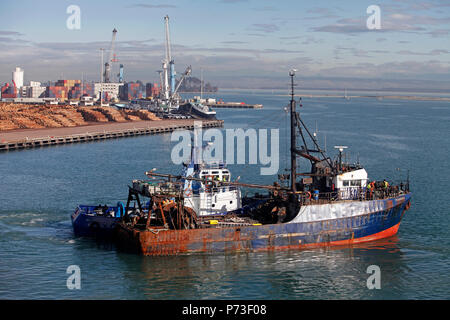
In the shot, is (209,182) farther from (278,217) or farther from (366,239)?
(366,239)

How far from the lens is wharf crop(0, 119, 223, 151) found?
82062 mm

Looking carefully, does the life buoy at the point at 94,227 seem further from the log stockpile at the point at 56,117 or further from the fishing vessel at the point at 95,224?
the log stockpile at the point at 56,117

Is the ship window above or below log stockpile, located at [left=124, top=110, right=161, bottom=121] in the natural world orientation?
below

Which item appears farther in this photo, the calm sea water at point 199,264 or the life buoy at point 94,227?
the life buoy at point 94,227

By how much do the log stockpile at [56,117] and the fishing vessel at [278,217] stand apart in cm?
7050

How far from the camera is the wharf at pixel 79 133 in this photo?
82.1m

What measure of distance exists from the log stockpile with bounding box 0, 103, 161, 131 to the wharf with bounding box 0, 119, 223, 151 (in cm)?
299

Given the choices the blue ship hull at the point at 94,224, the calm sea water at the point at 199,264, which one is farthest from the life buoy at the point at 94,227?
the calm sea water at the point at 199,264

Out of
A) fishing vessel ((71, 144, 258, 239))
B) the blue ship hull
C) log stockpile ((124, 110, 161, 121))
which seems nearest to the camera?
fishing vessel ((71, 144, 258, 239))

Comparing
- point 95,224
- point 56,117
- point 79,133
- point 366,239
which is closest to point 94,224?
point 95,224

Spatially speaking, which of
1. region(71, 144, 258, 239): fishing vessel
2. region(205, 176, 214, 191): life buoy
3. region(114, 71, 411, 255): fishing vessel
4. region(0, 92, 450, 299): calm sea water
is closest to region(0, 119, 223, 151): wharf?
region(0, 92, 450, 299): calm sea water

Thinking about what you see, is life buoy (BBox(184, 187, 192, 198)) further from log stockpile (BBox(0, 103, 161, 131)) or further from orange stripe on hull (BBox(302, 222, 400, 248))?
log stockpile (BBox(0, 103, 161, 131))

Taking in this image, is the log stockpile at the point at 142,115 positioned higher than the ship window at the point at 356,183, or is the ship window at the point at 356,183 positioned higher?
the log stockpile at the point at 142,115
